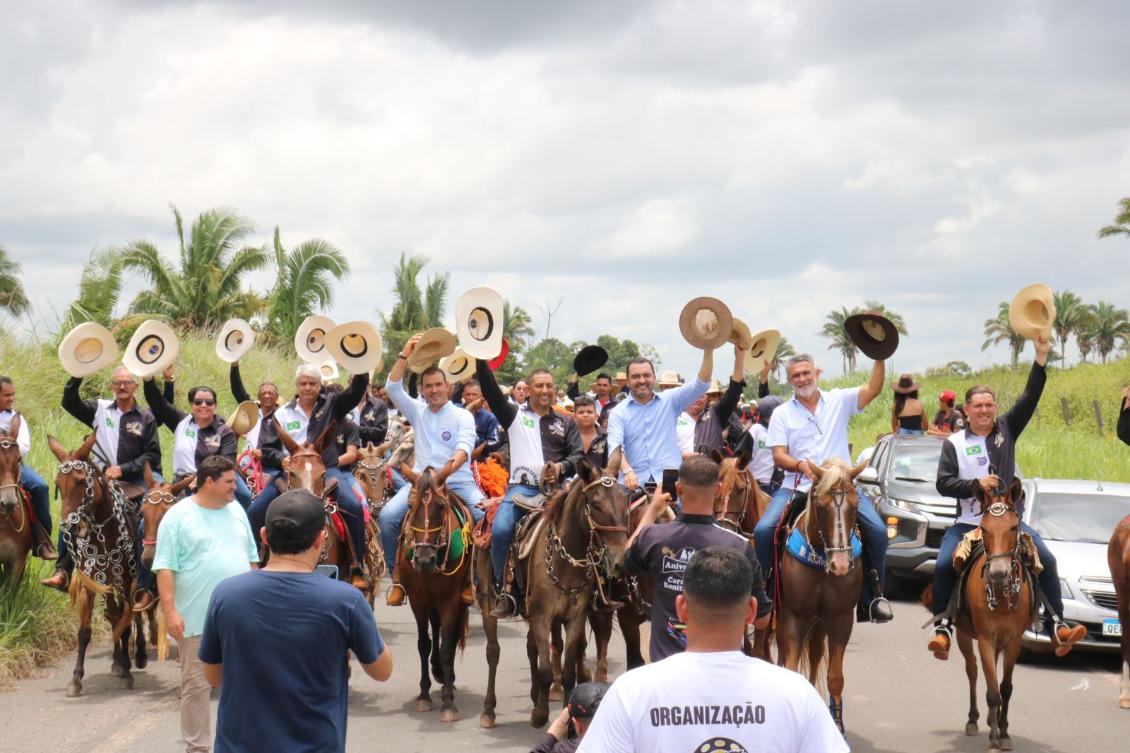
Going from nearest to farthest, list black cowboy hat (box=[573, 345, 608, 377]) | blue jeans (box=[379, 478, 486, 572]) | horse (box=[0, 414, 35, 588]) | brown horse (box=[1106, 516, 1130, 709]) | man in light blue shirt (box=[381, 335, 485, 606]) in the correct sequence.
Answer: brown horse (box=[1106, 516, 1130, 709]) → blue jeans (box=[379, 478, 486, 572]) → man in light blue shirt (box=[381, 335, 485, 606]) → horse (box=[0, 414, 35, 588]) → black cowboy hat (box=[573, 345, 608, 377])

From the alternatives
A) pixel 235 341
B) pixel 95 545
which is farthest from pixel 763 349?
pixel 95 545

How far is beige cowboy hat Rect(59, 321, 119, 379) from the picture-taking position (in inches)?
495

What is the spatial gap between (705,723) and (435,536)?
21.8 feet

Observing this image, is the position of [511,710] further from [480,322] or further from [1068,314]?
[1068,314]

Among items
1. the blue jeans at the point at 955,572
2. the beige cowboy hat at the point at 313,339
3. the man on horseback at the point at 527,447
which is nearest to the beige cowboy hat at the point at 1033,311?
the blue jeans at the point at 955,572

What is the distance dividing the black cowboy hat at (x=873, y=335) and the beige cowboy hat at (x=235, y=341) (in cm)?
773

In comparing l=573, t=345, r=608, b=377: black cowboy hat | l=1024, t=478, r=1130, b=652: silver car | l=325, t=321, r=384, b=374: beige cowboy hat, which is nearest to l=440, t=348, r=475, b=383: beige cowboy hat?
l=573, t=345, r=608, b=377: black cowboy hat

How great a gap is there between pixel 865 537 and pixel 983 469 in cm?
121

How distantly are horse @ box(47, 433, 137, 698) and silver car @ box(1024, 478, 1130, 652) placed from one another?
8.01 meters

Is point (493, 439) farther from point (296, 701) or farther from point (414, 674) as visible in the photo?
point (296, 701)

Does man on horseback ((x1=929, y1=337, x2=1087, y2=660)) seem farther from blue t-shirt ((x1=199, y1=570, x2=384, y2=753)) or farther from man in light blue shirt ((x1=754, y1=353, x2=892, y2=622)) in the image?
blue t-shirt ((x1=199, y1=570, x2=384, y2=753))

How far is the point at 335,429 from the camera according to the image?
11.2 meters

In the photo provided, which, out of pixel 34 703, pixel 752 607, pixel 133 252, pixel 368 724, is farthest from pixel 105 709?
pixel 133 252

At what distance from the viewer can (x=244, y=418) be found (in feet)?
45.8
